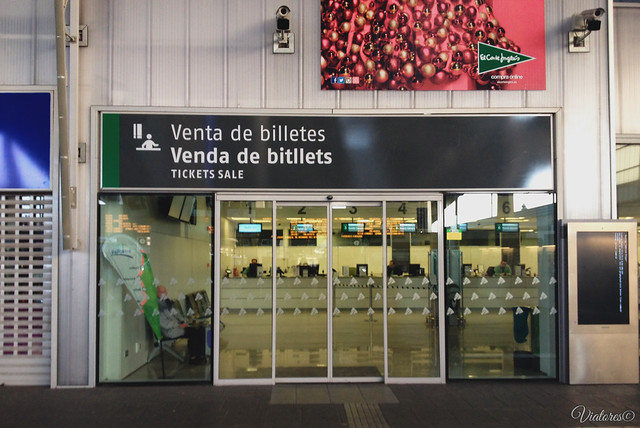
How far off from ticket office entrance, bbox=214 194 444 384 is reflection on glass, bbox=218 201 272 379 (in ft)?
0.05

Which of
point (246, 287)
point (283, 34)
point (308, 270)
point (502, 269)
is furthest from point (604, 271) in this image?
point (283, 34)

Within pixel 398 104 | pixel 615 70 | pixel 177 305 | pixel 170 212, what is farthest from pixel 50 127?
pixel 615 70

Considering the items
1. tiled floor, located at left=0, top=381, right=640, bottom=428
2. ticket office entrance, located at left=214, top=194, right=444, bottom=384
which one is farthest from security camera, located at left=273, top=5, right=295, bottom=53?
tiled floor, located at left=0, top=381, right=640, bottom=428

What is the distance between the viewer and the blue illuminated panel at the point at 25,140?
281 inches

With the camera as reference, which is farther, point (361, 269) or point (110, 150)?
point (361, 269)

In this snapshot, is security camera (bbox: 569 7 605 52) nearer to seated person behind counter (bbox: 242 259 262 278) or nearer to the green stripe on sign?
seated person behind counter (bbox: 242 259 262 278)

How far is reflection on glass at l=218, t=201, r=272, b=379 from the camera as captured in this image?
23.7ft

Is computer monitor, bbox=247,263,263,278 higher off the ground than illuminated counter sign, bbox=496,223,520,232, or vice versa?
illuminated counter sign, bbox=496,223,520,232

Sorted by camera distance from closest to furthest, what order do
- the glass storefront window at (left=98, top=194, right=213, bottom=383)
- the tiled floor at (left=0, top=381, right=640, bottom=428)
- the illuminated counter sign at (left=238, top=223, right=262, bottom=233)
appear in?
the tiled floor at (left=0, top=381, right=640, bottom=428) < the glass storefront window at (left=98, top=194, right=213, bottom=383) < the illuminated counter sign at (left=238, top=223, right=262, bottom=233)

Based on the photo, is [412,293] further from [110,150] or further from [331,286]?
[110,150]

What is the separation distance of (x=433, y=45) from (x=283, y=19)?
7.09 ft

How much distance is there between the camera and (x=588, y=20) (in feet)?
23.6

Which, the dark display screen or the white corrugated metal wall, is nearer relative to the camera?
the dark display screen

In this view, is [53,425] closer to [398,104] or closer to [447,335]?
[447,335]
